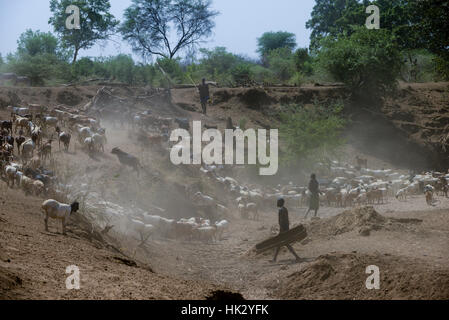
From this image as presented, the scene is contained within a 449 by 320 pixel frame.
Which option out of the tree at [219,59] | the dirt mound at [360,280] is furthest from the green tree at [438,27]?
the tree at [219,59]

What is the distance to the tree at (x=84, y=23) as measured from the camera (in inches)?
1448

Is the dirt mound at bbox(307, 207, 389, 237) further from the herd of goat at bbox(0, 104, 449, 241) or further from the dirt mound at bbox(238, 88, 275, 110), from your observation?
the dirt mound at bbox(238, 88, 275, 110)

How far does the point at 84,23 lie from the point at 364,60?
20.8 metres

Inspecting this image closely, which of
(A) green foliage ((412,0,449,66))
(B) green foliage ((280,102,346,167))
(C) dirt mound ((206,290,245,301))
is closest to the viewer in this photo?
(C) dirt mound ((206,290,245,301))

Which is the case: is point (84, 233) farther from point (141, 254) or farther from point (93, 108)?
point (93, 108)

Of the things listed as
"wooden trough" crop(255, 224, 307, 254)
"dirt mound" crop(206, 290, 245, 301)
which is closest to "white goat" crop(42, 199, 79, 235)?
"dirt mound" crop(206, 290, 245, 301)

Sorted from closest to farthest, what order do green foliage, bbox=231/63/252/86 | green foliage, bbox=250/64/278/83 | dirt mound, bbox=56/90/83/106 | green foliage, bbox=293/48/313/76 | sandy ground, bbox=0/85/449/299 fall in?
sandy ground, bbox=0/85/449/299 < dirt mound, bbox=56/90/83/106 < green foliage, bbox=231/63/252/86 < green foliage, bbox=250/64/278/83 < green foliage, bbox=293/48/313/76

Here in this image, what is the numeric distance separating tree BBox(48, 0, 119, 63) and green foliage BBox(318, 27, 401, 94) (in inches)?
680

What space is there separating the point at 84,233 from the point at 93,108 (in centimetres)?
1464

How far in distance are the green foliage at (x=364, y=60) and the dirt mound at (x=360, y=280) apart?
2460cm

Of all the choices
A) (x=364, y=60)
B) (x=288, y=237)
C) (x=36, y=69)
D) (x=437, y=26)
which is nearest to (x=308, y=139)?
(x=437, y=26)

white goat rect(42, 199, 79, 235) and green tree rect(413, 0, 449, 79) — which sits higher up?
green tree rect(413, 0, 449, 79)

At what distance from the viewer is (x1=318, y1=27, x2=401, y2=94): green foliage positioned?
103 ft

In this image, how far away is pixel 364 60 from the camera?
31328mm
